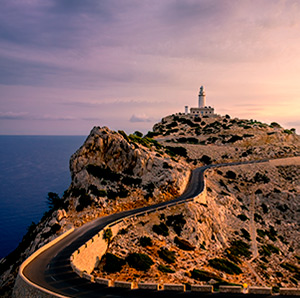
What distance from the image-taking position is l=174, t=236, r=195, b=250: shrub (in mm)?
31734

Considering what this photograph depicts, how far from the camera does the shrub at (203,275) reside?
2546 cm

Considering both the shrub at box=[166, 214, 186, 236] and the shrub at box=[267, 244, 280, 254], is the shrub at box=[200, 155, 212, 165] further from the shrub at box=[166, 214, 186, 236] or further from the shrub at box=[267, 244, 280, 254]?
the shrub at box=[166, 214, 186, 236]

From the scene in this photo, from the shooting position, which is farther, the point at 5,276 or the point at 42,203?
the point at 42,203

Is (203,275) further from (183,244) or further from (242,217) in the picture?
(242,217)

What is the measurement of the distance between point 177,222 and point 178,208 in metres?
2.84

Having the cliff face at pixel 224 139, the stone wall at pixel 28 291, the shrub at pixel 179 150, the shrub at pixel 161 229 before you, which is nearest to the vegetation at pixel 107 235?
the shrub at pixel 161 229

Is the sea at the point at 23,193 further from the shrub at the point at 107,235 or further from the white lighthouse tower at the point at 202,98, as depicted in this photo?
the white lighthouse tower at the point at 202,98

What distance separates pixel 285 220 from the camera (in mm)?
48906

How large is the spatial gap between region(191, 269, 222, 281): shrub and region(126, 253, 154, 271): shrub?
470 cm

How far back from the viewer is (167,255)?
28.4m

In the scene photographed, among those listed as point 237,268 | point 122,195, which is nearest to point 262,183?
point 237,268

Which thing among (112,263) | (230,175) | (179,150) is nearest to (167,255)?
(112,263)

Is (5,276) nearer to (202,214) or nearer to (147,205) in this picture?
(147,205)

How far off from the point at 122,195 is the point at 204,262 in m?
16.9
